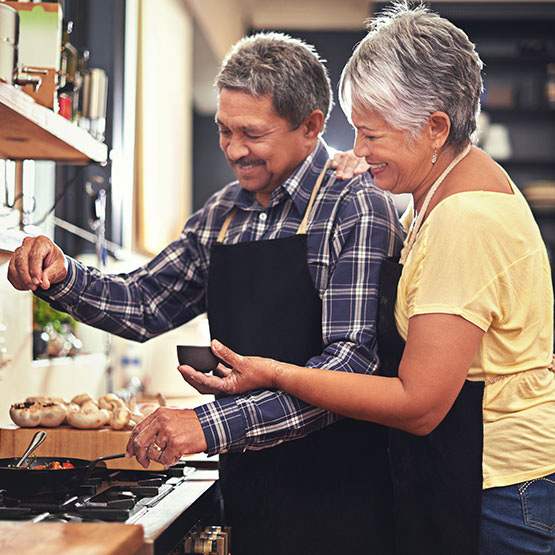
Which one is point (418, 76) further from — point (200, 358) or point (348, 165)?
point (200, 358)

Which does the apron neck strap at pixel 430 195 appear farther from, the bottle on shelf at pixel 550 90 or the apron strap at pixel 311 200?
the bottle on shelf at pixel 550 90

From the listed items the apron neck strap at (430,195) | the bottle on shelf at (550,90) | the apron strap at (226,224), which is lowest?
the apron strap at (226,224)

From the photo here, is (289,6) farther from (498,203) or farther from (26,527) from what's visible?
(26,527)

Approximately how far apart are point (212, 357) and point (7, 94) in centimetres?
54

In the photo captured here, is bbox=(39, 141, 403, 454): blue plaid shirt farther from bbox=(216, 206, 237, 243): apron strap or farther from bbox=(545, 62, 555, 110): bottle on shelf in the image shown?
bbox=(545, 62, 555, 110): bottle on shelf

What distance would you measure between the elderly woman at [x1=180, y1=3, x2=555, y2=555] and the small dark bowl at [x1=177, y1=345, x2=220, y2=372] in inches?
1.3

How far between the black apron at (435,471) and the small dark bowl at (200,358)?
0.31m

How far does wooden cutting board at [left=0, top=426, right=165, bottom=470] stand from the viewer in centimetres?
153

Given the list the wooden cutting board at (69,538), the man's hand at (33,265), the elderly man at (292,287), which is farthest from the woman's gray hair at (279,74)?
the wooden cutting board at (69,538)

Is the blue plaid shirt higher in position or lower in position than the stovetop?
higher

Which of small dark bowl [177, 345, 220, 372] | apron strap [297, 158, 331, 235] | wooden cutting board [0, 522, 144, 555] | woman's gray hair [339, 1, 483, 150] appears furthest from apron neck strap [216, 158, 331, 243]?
wooden cutting board [0, 522, 144, 555]

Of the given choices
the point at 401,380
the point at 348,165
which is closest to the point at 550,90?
the point at 348,165

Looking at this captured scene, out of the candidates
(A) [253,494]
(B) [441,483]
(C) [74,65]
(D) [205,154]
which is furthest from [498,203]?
(D) [205,154]

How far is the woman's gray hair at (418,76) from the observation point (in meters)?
1.33
